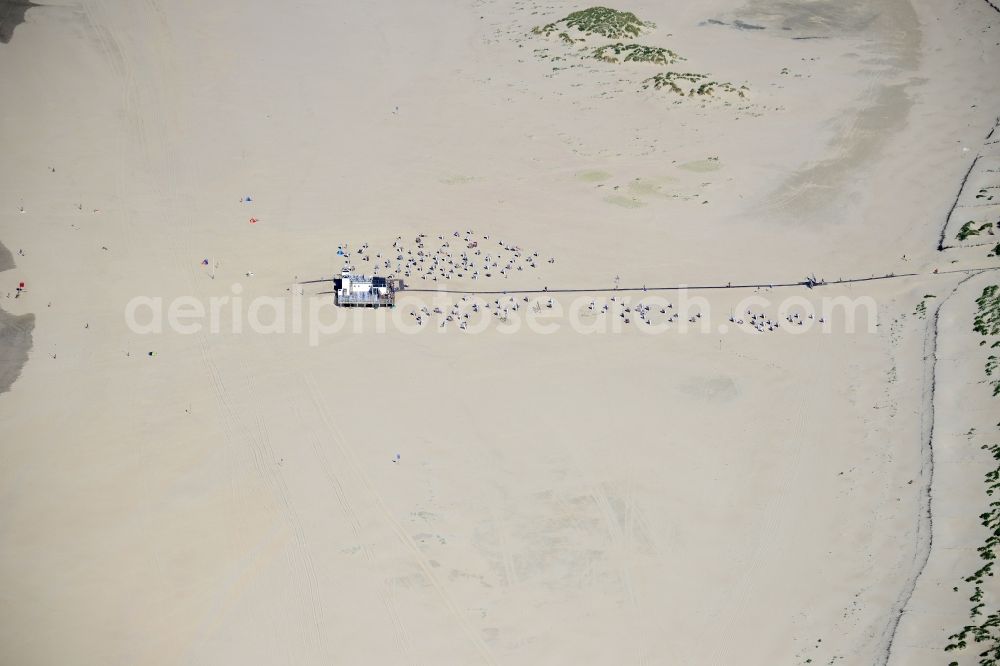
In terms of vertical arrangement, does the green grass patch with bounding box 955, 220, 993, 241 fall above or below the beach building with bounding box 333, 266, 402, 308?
above

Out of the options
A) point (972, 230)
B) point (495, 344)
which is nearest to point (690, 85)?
point (972, 230)

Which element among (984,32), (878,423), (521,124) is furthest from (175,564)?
(984,32)

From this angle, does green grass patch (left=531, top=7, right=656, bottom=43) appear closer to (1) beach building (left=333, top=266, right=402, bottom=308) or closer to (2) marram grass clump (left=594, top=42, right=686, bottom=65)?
(2) marram grass clump (left=594, top=42, right=686, bottom=65)

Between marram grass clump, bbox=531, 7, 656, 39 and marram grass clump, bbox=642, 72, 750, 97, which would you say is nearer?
marram grass clump, bbox=642, 72, 750, 97

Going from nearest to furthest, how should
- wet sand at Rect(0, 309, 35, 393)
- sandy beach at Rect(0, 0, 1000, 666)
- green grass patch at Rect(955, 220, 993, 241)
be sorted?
sandy beach at Rect(0, 0, 1000, 666) → wet sand at Rect(0, 309, 35, 393) → green grass patch at Rect(955, 220, 993, 241)

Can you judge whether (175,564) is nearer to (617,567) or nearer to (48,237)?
(617,567)

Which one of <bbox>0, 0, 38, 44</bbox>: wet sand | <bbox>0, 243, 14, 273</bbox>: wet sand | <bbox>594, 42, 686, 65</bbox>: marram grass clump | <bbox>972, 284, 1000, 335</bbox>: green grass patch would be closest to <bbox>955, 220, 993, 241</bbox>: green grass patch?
<bbox>972, 284, 1000, 335</bbox>: green grass patch

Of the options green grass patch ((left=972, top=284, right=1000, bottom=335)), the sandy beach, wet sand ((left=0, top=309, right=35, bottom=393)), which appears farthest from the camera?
wet sand ((left=0, top=309, right=35, bottom=393))

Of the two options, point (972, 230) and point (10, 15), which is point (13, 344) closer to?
point (10, 15)
